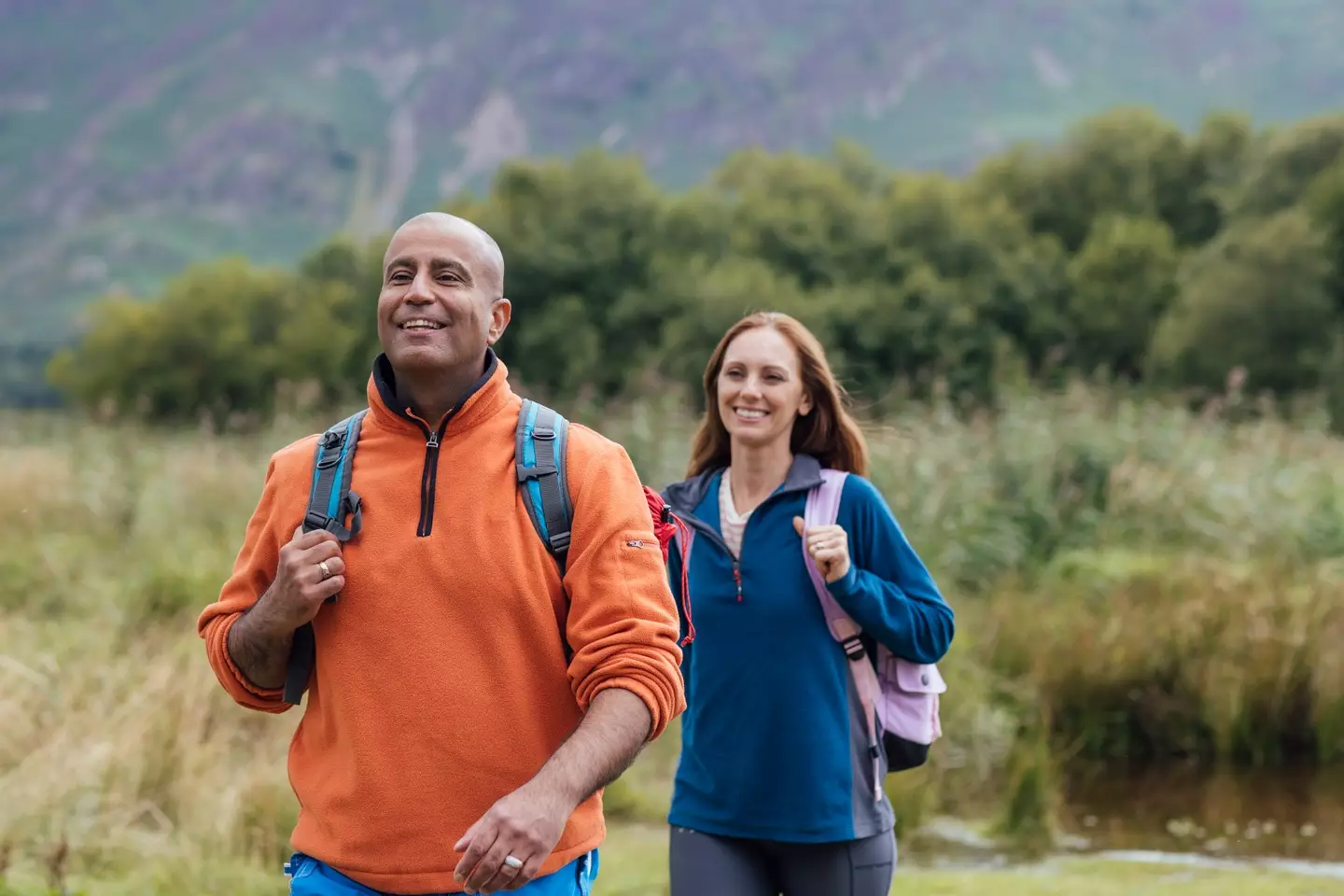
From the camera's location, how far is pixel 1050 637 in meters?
10.2

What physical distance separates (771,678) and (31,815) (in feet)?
12.0

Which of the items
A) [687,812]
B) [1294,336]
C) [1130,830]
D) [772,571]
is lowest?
[1130,830]

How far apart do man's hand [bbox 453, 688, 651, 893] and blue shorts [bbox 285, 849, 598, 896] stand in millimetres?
153

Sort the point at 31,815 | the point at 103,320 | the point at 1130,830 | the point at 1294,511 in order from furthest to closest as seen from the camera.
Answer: the point at 103,320 → the point at 1294,511 → the point at 1130,830 → the point at 31,815

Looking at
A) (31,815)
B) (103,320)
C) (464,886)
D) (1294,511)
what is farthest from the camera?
(103,320)

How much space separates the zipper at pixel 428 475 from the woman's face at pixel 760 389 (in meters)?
1.57

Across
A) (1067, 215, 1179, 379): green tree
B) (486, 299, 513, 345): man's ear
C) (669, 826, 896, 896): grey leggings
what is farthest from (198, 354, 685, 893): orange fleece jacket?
(1067, 215, 1179, 379): green tree

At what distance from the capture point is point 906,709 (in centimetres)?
388

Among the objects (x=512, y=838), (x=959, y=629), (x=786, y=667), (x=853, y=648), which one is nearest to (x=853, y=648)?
(x=853, y=648)

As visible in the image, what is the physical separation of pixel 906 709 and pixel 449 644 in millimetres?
1722

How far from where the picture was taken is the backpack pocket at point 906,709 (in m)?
3.83

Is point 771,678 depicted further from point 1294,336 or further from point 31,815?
point 1294,336

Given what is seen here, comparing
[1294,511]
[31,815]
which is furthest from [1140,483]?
[31,815]

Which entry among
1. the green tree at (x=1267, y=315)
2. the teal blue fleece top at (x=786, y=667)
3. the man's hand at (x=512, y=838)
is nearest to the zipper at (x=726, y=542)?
the teal blue fleece top at (x=786, y=667)
